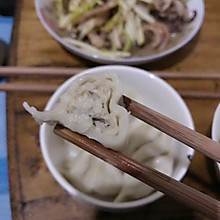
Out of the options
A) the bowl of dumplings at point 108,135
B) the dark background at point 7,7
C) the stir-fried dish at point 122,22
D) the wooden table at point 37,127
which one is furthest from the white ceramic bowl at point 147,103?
the dark background at point 7,7

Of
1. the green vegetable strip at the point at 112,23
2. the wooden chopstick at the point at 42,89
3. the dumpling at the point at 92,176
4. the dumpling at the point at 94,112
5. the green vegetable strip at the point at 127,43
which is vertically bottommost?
the dumpling at the point at 92,176

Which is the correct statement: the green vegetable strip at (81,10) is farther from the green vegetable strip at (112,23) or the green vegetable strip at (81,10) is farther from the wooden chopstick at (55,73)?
the wooden chopstick at (55,73)

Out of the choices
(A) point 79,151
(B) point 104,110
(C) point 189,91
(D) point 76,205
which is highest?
(B) point 104,110

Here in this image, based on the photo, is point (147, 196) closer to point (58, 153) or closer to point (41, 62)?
point (58, 153)

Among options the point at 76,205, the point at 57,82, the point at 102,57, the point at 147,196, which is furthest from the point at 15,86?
the point at 147,196

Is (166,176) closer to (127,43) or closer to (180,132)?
(180,132)

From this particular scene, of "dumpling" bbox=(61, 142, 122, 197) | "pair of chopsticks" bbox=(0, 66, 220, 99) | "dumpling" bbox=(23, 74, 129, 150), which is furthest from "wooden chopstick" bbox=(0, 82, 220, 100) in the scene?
"dumpling" bbox=(23, 74, 129, 150)
